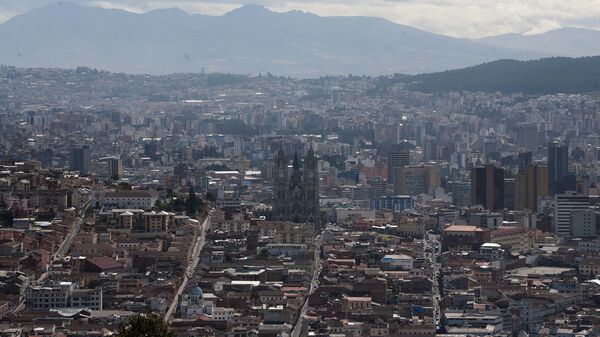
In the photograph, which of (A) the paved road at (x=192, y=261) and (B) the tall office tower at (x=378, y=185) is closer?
(A) the paved road at (x=192, y=261)

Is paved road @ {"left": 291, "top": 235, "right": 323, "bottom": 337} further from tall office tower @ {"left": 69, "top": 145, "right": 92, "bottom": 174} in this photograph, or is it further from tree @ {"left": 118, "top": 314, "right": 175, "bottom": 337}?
tall office tower @ {"left": 69, "top": 145, "right": 92, "bottom": 174}

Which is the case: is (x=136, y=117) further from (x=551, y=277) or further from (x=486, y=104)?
(x=551, y=277)

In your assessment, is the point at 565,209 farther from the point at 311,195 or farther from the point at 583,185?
the point at 583,185

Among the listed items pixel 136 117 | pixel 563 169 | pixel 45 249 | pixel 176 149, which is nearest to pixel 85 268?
pixel 45 249

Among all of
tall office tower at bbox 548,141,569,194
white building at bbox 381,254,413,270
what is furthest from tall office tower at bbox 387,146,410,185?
white building at bbox 381,254,413,270

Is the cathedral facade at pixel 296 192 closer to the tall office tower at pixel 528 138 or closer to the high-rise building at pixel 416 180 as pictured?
the high-rise building at pixel 416 180

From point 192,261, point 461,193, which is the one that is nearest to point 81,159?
point 461,193

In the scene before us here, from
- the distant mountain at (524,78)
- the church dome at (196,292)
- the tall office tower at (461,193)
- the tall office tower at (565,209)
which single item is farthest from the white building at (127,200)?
the distant mountain at (524,78)
